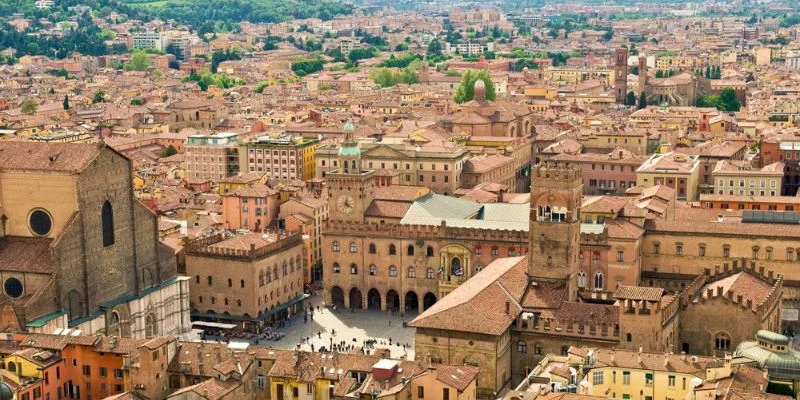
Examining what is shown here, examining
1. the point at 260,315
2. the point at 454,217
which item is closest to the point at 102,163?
the point at 260,315

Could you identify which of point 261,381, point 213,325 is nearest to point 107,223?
point 213,325

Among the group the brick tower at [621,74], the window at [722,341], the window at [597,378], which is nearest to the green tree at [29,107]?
the brick tower at [621,74]

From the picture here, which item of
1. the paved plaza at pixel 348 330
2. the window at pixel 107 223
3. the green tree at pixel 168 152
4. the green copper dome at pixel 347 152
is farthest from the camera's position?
the green tree at pixel 168 152

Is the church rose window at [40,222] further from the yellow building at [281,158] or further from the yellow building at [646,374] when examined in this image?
the yellow building at [281,158]

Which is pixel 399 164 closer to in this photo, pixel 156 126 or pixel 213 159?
pixel 213 159

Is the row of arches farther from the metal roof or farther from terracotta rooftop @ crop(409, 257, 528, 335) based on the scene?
terracotta rooftop @ crop(409, 257, 528, 335)

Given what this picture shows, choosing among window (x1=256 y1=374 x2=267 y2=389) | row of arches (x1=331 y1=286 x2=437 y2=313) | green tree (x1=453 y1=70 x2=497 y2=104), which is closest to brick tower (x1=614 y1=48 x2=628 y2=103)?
green tree (x1=453 y1=70 x2=497 y2=104)
